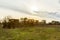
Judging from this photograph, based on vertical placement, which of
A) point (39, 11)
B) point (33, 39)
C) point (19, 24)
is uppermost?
point (39, 11)

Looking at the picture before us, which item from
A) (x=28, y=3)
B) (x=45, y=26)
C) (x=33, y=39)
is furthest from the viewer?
(x=28, y=3)

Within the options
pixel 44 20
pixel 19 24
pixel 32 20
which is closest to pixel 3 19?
pixel 19 24

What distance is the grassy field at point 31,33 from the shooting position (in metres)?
1.07

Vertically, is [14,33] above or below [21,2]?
below

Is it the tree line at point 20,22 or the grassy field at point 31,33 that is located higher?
the tree line at point 20,22

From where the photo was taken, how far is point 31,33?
1.11 meters

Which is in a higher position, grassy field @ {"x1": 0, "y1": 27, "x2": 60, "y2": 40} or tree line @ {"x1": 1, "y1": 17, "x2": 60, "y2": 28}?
tree line @ {"x1": 1, "y1": 17, "x2": 60, "y2": 28}

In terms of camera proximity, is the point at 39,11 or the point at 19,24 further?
the point at 39,11

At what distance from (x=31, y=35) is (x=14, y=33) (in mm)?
139

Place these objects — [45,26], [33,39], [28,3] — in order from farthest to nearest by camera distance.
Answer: [28,3] → [45,26] → [33,39]

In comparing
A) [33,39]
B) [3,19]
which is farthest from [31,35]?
[3,19]

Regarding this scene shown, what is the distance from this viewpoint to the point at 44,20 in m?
1.22

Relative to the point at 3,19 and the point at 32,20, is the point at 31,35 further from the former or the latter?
the point at 3,19

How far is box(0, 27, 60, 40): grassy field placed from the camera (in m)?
1.07
